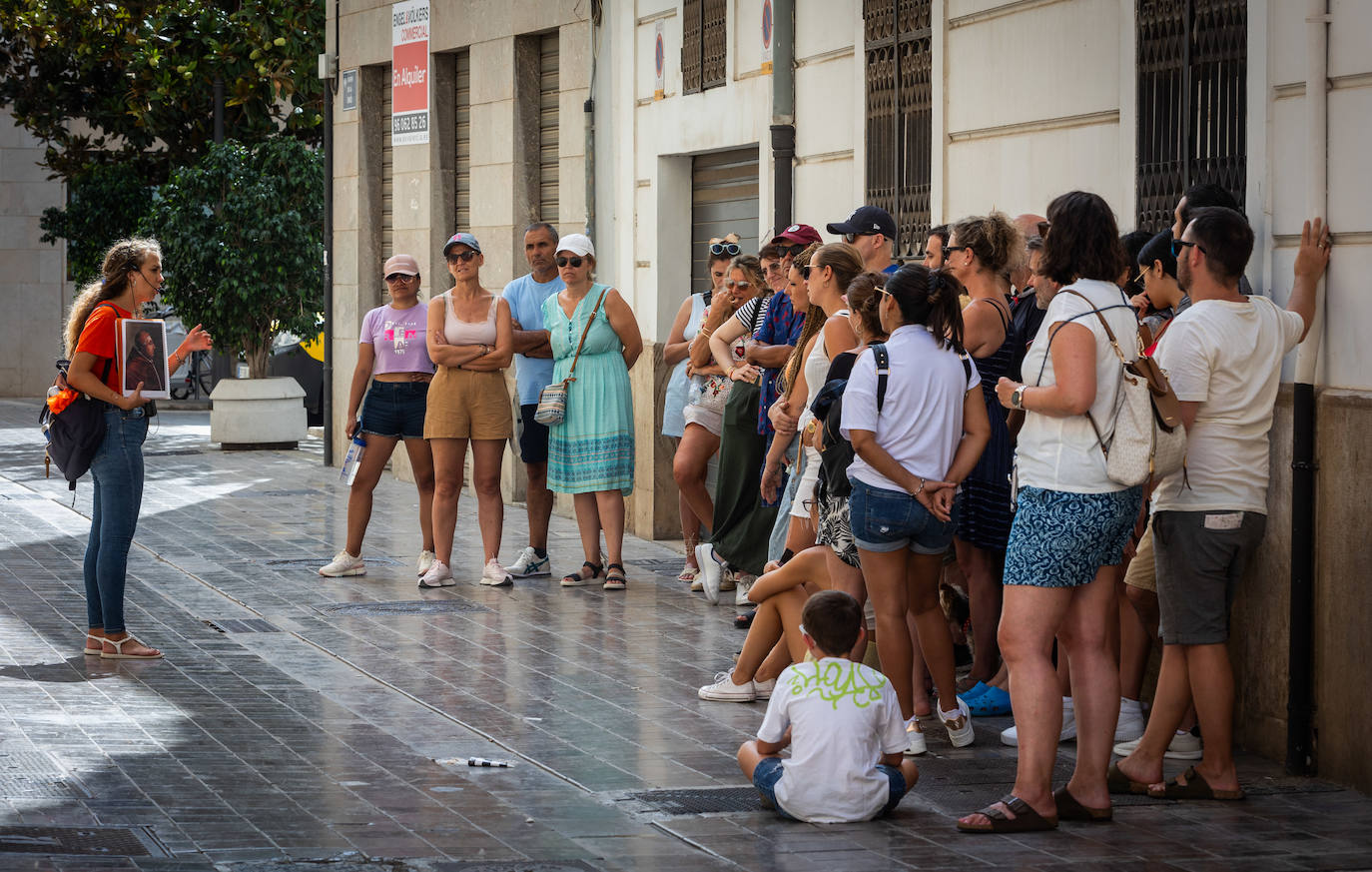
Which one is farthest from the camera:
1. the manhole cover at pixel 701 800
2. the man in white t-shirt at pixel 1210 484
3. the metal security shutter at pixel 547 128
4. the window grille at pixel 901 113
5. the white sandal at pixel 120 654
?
the metal security shutter at pixel 547 128

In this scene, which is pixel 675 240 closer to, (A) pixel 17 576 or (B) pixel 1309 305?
(A) pixel 17 576

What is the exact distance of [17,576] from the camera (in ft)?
38.1

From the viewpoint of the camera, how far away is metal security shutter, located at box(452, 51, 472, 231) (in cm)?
1723

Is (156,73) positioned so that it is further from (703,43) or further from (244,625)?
(244,625)

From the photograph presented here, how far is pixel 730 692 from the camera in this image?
810 centimetres

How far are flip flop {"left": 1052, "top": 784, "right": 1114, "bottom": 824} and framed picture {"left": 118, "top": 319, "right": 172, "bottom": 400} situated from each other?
4.47m

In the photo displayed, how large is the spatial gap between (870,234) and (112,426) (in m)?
3.46

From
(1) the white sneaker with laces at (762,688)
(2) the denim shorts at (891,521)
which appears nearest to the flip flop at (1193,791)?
(2) the denim shorts at (891,521)

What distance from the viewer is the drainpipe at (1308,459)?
6.88 meters

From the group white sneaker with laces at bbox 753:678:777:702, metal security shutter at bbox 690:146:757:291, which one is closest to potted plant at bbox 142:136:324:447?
metal security shutter at bbox 690:146:757:291

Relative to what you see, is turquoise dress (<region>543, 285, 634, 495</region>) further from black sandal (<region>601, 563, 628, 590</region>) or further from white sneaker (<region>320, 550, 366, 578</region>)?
white sneaker (<region>320, 550, 366, 578</region>)

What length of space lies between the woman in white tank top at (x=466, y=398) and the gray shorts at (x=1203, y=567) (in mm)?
5212

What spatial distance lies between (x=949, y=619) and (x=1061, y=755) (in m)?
1.38

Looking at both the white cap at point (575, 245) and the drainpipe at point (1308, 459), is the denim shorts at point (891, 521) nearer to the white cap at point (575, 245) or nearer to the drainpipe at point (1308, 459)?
the drainpipe at point (1308, 459)
